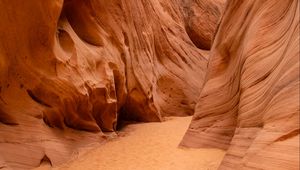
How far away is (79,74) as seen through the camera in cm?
521

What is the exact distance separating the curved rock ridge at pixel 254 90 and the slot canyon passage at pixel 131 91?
0.04 feet

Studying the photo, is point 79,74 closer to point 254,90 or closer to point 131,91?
point 131,91

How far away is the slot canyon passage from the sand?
0.05 feet

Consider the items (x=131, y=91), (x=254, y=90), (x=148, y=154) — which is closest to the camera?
(x=254, y=90)

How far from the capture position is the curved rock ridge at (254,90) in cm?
229

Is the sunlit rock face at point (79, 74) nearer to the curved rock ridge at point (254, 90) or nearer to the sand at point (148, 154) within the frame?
the sand at point (148, 154)

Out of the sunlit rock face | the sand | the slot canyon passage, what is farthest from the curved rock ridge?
the sunlit rock face

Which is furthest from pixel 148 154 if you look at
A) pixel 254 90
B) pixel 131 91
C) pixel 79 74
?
pixel 131 91

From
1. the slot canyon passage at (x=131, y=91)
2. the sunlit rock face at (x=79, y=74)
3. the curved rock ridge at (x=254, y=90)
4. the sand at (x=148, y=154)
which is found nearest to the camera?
the curved rock ridge at (x=254, y=90)

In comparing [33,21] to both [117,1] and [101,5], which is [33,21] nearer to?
[101,5]

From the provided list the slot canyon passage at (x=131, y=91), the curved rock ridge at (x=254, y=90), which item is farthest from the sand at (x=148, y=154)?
the curved rock ridge at (x=254, y=90)

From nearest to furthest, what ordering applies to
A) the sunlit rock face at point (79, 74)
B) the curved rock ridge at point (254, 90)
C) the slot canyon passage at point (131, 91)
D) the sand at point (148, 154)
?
the curved rock ridge at point (254, 90) < the slot canyon passage at point (131, 91) < the sand at point (148, 154) < the sunlit rock face at point (79, 74)

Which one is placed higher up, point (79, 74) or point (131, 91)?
point (79, 74)

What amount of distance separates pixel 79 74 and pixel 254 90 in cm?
281
